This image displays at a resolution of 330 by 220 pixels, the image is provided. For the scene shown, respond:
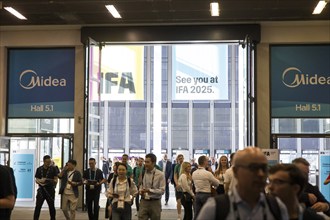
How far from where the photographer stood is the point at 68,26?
13328 millimetres

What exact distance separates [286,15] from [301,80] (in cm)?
187

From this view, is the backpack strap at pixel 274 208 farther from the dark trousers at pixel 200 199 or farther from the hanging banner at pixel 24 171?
the hanging banner at pixel 24 171

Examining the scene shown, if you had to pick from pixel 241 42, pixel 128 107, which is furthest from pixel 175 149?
pixel 241 42

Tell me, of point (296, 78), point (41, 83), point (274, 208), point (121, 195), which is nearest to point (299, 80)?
point (296, 78)

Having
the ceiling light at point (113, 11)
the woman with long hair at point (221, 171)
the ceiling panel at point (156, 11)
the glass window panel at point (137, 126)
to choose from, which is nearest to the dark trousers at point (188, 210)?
the woman with long hair at point (221, 171)

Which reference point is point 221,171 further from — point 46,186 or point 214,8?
point 214,8

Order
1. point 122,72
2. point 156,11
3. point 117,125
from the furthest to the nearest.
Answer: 1. point 117,125
2. point 122,72
3. point 156,11

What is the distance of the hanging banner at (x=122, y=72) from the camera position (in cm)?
1745

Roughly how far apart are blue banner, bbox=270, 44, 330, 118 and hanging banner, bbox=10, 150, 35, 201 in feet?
24.8

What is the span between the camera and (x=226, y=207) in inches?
92.0

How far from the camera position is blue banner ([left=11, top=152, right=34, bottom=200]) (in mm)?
15727

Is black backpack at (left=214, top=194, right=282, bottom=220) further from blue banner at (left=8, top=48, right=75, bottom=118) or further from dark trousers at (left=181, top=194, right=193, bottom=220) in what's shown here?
blue banner at (left=8, top=48, right=75, bottom=118)

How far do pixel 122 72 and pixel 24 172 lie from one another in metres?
4.92

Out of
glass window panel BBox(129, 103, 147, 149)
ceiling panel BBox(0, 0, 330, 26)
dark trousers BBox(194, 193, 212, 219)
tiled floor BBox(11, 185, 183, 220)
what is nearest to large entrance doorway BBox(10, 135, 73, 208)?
tiled floor BBox(11, 185, 183, 220)
